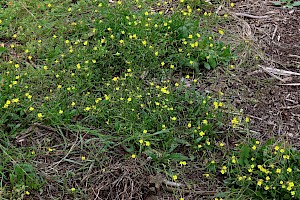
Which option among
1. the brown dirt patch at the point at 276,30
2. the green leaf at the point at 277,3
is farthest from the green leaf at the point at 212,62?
the green leaf at the point at 277,3

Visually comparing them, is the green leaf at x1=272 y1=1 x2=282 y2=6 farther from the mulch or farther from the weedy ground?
the weedy ground

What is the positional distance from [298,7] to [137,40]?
6.55 ft

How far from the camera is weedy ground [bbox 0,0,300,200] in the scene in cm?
323

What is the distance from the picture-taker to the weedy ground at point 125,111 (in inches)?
127

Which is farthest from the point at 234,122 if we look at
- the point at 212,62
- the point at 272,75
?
the point at 272,75

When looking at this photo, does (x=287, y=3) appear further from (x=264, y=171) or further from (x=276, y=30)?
(x=264, y=171)

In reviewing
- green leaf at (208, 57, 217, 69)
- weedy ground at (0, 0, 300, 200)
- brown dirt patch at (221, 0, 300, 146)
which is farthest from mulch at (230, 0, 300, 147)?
green leaf at (208, 57, 217, 69)

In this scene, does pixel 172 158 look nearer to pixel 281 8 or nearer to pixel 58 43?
pixel 58 43

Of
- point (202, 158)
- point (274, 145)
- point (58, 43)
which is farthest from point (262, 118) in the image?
point (58, 43)

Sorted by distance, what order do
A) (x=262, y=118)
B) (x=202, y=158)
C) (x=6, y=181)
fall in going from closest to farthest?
(x=6, y=181)
(x=202, y=158)
(x=262, y=118)

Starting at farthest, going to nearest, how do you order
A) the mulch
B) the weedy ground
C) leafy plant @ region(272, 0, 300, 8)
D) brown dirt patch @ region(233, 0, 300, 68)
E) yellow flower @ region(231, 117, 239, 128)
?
leafy plant @ region(272, 0, 300, 8), brown dirt patch @ region(233, 0, 300, 68), the mulch, yellow flower @ region(231, 117, 239, 128), the weedy ground

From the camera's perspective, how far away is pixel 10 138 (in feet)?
11.4

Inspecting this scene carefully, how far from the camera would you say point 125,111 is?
359 centimetres

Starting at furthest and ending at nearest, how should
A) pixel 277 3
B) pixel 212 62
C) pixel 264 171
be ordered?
pixel 277 3
pixel 212 62
pixel 264 171
